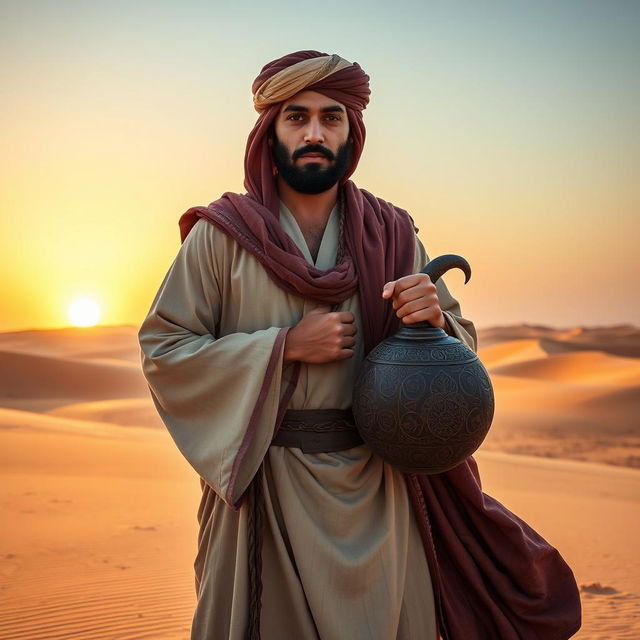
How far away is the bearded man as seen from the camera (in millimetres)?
2869

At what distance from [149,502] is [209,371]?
7.14 metres

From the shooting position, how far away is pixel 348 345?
9.53ft

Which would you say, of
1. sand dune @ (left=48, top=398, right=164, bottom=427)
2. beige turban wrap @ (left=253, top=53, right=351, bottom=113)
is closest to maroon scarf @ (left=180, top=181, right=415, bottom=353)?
beige turban wrap @ (left=253, top=53, right=351, bottom=113)

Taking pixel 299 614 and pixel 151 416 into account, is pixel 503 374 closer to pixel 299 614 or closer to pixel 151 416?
pixel 151 416

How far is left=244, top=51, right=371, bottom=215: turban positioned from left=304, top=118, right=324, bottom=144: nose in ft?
0.41

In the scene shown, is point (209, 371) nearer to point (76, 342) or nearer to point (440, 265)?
point (440, 265)

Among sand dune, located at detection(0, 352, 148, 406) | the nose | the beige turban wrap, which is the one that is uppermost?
the beige turban wrap

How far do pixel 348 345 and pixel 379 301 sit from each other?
0.86 feet

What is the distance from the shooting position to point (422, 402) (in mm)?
2650

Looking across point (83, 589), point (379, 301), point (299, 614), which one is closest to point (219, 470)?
point (299, 614)

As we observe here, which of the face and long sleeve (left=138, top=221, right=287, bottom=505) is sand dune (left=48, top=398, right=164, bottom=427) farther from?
the face

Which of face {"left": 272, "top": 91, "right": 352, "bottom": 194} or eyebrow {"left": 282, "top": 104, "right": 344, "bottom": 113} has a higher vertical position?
eyebrow {"left": 282, "top": 104, "right": 344, "bottom": 113}

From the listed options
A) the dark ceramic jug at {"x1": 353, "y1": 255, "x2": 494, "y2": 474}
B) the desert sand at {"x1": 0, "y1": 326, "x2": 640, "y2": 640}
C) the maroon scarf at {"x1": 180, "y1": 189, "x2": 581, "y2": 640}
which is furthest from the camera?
the desert sand at {"x1": 0, "y1": 326, "x2": 640, "y2": 640}


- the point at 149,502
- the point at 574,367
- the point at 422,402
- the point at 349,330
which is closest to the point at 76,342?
the point at 574,367
